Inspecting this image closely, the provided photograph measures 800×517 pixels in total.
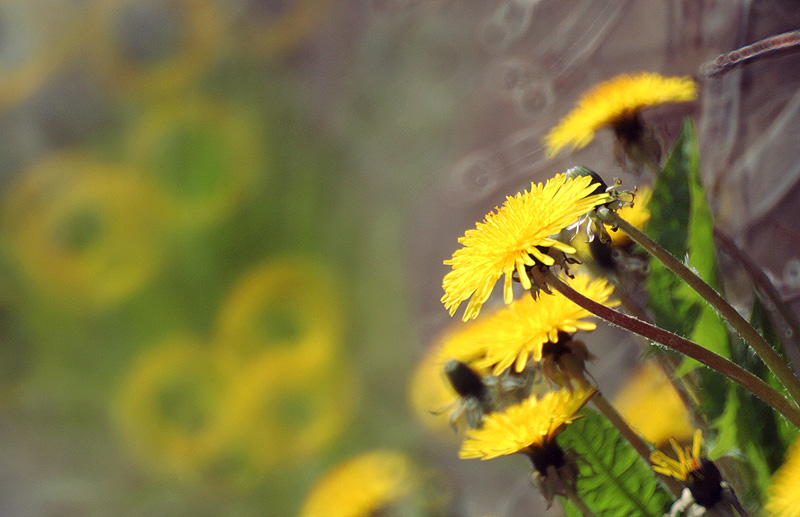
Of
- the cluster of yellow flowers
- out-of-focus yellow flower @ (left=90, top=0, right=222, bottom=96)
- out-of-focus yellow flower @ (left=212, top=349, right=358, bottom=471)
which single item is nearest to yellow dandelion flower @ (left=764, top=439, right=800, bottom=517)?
the cluster of yellow flowers

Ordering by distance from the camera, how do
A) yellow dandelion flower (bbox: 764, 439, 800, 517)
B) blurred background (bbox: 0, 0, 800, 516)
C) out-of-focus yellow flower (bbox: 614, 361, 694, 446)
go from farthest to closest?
blurred background (bbox: 0, 0, 800, 516)
out-of-focus yellow flower (bbox: 614, 361, 694, 446)
yellow dandelion flower (bbox: 764, 439, 800, 517)

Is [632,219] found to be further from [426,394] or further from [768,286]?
[426,394]

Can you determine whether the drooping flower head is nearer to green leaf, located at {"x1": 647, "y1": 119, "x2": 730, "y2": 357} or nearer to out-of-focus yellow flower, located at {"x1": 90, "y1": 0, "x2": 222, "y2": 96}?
green leaf, located at {"x1": 647, "y1": 119, "x2": 730, "y2": 357}

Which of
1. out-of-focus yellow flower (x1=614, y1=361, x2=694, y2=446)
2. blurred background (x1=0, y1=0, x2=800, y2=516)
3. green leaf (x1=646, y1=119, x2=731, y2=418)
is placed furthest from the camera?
blurred background (x1=0, y1=0, x2=800, y2=516)

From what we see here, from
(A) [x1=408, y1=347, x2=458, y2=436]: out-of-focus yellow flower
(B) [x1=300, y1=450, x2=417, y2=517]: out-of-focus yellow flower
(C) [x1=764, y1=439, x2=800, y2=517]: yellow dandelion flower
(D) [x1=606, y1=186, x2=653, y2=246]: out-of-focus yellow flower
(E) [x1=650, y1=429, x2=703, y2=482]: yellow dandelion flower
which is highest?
(A) [x1=408, y1=347, x2=458, y2=436]: out-of-focus yellow flower

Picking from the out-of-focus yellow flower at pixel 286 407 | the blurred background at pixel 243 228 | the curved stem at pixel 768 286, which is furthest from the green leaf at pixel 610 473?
the out-of-focus yellow flower at pixel 286 407

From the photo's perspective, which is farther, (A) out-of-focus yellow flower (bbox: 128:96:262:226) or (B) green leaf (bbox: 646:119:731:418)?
(A) out-of-focus yellow flower (bbox: 128:96:262:226)

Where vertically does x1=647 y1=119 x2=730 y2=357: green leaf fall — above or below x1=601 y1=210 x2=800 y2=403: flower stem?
above
